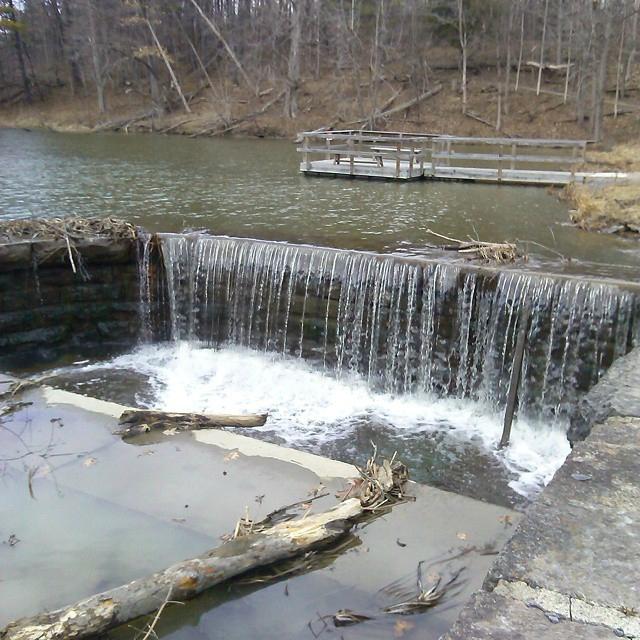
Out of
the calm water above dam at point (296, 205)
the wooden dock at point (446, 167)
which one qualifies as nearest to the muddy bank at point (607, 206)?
the calm water above dam at point (296, 205)

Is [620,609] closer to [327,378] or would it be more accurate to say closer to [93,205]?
[327,378]

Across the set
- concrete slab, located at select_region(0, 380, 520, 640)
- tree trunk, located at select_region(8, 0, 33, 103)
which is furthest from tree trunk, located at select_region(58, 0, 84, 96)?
concrete slab, located at select_region(0, 380, 520, 640)

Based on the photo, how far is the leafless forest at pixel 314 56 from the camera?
113 feet

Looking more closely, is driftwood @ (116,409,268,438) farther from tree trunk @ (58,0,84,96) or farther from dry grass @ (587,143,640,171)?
tree trunk @ (58,0,84,96)

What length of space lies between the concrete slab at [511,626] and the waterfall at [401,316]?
5437 millimetres

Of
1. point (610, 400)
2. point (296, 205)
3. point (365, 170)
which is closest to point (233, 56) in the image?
point (365, 170)

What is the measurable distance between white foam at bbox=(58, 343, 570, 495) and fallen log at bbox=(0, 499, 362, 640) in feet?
10.9

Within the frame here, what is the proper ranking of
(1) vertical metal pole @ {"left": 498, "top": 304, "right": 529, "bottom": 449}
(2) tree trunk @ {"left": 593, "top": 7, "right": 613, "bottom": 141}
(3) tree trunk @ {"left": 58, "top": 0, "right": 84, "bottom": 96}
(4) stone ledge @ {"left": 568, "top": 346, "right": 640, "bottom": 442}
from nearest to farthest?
(4) stone ledge @ {"left": 568, "top": 346, "right": 640, "bottom": 442}
(1) vertical metal pole @ {"left": 498, "top": 304, "right": 529, "bottom": 449}
(2) tree trunk @ {"left": 593, "top": 7, "right": 613, "bottom": 141}
(3) tree trunk @ {"left": 58, "top": 0, "right": 84, "bottom": 96}

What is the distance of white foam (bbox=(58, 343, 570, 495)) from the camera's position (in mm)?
7363

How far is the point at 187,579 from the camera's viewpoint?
3361mm

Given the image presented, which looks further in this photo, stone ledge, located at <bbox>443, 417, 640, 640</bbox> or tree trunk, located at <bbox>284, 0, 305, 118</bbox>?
tree trunk, located at <bbox>284, 0, 305, 118</bbox>

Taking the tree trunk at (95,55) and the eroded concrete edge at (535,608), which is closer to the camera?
the eroded concrete edge at (535,608)

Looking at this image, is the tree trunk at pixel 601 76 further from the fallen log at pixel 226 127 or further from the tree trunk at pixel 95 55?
the tree trunk at pixel 95 55

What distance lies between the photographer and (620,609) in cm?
261
